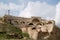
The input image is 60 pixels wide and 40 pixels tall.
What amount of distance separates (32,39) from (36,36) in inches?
30.6

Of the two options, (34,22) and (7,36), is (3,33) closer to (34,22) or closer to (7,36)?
(7,36)

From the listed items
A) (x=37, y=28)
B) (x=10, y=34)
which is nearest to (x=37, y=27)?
(x=37, y=28)

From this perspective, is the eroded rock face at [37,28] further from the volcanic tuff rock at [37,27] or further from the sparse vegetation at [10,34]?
the sparse vegetation at [10,34]

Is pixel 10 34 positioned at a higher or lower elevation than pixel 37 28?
lower

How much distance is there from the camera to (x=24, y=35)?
95.1 feet

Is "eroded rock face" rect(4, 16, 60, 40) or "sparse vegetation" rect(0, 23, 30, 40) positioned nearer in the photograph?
"sparse vegetation" rect(0, 23, 30, 40)

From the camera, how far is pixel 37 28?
2970 centimetres

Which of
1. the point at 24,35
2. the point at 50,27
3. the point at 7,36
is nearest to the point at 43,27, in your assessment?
the point at 50,27

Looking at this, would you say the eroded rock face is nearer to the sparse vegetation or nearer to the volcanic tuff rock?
the volcanic tuff rock

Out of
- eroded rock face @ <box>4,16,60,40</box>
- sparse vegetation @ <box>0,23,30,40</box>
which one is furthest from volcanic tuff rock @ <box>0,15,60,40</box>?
sparse vegetation @ <box>0,23,30,40</box>

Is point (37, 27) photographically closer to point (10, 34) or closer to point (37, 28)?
point (37, 28)

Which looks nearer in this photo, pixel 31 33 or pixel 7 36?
pixel 7 36

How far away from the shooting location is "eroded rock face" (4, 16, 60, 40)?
29.0m

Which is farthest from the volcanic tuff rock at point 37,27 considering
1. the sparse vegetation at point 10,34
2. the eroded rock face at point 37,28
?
the sparse vegetation at point 10,34
